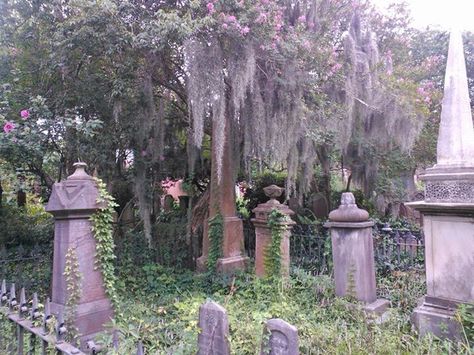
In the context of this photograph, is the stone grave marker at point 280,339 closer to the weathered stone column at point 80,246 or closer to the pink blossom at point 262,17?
the weathered stone column at point 80,246

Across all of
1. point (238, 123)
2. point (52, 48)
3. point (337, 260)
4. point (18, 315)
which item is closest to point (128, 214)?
point (238, 123)

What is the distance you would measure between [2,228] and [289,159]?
6.37m

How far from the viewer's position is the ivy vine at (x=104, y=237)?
3795 mm

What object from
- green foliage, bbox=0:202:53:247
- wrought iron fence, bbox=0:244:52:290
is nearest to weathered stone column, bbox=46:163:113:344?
wrought iron fence, bbox=0:244:52:290

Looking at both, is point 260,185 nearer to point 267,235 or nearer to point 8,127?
point 267,235

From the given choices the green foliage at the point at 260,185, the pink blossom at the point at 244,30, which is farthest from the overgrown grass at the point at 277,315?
the green foliage at the point at 260,185

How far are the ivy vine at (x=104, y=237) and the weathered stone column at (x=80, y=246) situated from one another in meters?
0.05

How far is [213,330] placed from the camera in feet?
7.53

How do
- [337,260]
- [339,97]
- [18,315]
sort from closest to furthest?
[18,315]
[337,260]
[339,97]

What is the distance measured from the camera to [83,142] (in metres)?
5.65

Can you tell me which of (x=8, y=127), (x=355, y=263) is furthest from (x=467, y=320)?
(x=8, y=127)

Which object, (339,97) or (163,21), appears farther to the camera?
(339,97)

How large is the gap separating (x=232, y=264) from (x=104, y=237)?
9.84 feet

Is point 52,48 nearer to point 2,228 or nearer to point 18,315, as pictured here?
point 18,315
